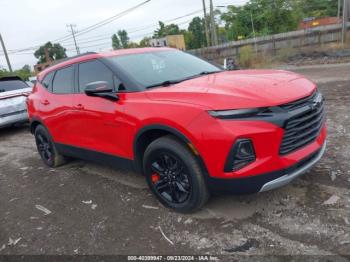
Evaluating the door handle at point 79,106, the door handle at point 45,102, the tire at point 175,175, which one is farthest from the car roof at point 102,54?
the tire at point 175,175

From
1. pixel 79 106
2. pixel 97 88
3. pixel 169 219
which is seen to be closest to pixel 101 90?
pixel 97 88

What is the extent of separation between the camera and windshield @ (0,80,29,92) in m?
9.49

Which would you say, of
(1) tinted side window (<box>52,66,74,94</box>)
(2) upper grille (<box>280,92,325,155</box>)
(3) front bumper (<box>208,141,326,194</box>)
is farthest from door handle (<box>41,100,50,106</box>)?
(2) upper grille (<box>280,92,325,155</box>)

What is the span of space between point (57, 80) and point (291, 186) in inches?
145

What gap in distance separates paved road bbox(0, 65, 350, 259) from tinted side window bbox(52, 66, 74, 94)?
4.41 ft

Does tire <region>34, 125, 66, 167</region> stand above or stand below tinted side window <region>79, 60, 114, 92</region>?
below

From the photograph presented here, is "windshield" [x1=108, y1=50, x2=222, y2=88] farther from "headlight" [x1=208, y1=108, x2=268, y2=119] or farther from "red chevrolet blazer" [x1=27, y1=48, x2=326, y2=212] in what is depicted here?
"headlight" [x1=208, y1=108, x2=268, y2=119]

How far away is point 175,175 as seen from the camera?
11.2 ft

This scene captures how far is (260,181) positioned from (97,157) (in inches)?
90.2

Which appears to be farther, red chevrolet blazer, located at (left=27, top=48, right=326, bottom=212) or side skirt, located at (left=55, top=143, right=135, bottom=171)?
side skirt, located at (left=55, top=143, right=135, bottom=171)

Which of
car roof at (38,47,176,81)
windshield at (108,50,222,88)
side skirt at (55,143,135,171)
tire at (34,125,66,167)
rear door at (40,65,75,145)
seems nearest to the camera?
windshield at (108,50,222,88)

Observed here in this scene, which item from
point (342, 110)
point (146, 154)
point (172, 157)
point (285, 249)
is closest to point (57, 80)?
point (146, 154)

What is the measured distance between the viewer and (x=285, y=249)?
9.04ft

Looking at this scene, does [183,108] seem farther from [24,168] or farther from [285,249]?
[24,168]
